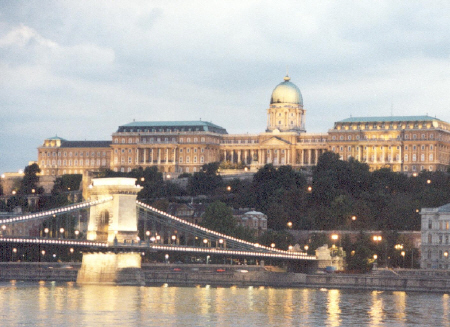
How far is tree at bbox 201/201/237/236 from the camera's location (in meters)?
136

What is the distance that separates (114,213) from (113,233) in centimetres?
151

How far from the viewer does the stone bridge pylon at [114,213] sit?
103m

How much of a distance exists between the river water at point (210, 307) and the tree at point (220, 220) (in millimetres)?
30715

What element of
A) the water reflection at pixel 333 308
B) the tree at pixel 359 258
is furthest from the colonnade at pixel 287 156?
the water reflection at pixel 333 308

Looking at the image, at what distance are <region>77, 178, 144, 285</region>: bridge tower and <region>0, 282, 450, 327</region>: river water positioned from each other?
153 cm

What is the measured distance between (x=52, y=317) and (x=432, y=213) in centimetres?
5342

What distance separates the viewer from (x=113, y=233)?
103 meters

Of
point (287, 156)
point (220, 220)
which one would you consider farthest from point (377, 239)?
point (287, 156)

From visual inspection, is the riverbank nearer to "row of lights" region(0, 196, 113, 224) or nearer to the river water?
the river water

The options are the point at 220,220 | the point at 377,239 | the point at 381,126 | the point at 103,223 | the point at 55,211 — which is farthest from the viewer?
the point at 381,126

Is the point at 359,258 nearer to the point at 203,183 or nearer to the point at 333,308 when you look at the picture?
the point at 333,308

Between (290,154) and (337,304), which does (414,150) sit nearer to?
(290,154)

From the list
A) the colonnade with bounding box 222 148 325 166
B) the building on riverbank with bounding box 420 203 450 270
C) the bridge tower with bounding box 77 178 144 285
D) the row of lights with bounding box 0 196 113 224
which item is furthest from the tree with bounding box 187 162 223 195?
the row of lights with bounding box 0 196 113 224

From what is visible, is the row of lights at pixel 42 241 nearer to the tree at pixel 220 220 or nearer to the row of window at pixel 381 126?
the tree at pixel 220 220
